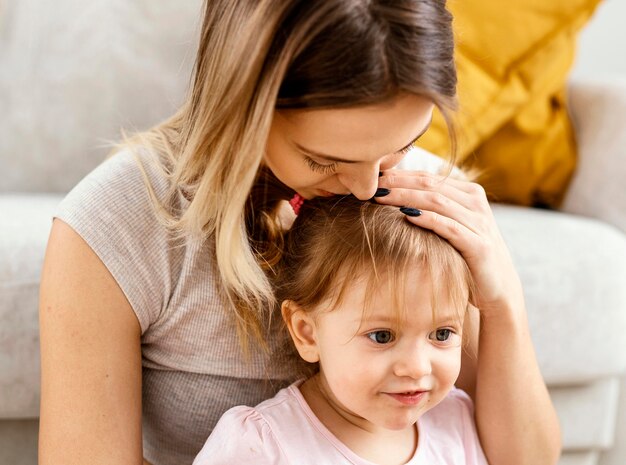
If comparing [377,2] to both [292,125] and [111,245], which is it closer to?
[292,125]

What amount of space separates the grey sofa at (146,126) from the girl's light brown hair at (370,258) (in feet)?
1.32

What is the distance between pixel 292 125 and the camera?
82 cm

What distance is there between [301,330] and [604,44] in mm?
1353

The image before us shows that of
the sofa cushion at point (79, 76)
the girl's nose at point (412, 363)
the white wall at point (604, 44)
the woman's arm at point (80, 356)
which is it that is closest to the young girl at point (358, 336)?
the girl's nose at point (412, 363)

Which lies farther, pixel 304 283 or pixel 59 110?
pixel 59 110

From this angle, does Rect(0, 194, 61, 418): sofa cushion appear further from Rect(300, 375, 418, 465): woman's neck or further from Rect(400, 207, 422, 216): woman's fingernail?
Rect(400, 207, 422, 216): woman's fingernail

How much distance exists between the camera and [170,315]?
99 centimetres

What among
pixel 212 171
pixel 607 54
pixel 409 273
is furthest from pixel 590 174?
pixel 212 171

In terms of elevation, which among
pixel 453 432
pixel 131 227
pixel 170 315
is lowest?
pixel 453 432

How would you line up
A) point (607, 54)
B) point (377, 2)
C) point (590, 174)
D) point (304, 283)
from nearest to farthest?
point (377, 2) < point (304, 283) < point (590, 174) < point (607, 54)

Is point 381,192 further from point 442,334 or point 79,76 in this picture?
point 79,76

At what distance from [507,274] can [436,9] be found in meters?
0.32

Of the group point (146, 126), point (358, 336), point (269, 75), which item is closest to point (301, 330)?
point (358, 336)

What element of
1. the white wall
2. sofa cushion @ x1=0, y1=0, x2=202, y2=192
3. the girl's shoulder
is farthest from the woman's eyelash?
the white wall
